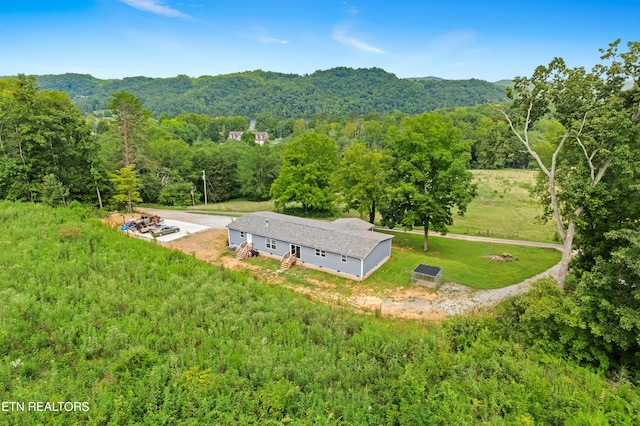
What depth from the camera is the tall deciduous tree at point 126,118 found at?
35.2 m

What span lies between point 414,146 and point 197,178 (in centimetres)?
3906

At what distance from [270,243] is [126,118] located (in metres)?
22.8

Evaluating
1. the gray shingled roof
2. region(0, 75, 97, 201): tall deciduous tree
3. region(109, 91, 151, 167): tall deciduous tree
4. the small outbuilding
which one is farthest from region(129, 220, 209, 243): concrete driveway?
the small outbuilding

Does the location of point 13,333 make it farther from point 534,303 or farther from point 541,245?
point 541,245

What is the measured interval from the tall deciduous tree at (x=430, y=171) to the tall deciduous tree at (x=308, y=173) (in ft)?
39.4

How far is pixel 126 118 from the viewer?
35.9 metres

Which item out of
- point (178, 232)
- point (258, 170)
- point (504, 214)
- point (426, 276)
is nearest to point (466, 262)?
point (426, 276)

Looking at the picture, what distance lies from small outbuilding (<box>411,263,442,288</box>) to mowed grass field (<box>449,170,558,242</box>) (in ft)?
27.9

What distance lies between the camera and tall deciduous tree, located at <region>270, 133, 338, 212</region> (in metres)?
37.2

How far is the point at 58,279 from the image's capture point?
13359 mm

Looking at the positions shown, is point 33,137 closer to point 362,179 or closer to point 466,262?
point 362,179

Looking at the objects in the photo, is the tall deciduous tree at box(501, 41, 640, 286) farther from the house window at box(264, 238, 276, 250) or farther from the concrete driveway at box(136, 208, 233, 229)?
the concrete driveway at box(136, 208, 233, 229)

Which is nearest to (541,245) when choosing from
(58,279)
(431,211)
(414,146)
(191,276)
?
(431,211)

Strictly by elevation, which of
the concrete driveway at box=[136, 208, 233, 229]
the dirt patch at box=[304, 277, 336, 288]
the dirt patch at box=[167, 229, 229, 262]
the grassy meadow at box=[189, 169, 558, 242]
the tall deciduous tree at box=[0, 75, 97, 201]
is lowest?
the dirt patch at box=[304, 277, 336, 288]
